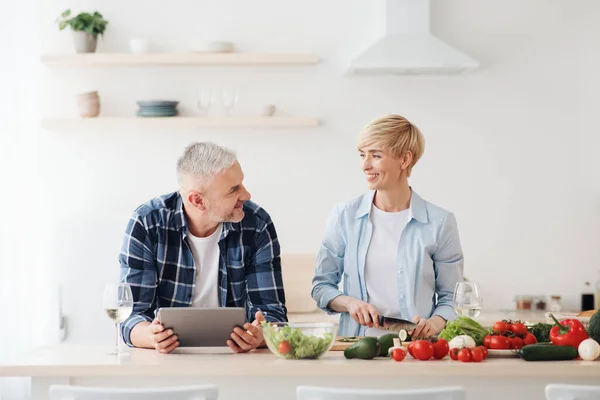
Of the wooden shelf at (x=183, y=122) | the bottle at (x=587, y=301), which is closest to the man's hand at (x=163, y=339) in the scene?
the wooden shelf at (x=183, y=122)

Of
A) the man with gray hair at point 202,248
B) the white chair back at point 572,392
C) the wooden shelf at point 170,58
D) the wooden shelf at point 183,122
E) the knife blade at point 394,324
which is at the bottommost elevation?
the white chair back at point 572,392

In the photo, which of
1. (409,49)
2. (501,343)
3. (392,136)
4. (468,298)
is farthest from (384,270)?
(409,49)

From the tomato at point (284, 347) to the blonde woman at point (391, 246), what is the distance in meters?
0.67

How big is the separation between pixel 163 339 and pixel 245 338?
0.23 metres

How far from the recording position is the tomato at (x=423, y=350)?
7.84 feet

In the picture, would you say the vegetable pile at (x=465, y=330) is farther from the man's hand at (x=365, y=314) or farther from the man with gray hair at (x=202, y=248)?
the man with gray hair at (x=202, y=248)

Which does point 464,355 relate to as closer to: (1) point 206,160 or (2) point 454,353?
(2) point 454,353

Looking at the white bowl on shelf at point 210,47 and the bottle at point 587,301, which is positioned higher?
the white bowl on shelf at point 210,47

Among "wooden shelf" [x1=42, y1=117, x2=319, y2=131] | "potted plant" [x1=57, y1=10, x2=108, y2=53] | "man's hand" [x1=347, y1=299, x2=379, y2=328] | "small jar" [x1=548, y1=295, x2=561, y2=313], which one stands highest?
"potted plant" [x1=57, y1=10, x2=108, y2=53]

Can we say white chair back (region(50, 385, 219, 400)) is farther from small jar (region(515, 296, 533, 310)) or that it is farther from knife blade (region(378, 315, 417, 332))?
small jar (region(515, 296, 533, 310))

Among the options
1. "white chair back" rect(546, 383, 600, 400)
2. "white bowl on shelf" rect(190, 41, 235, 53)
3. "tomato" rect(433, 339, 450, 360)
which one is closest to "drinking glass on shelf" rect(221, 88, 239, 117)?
"white bowl on shelf" rect(190, 41, 235, 53)

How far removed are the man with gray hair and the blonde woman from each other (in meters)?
0.28

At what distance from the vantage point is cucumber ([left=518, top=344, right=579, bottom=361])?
7.75ft

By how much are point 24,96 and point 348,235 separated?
267 cm
